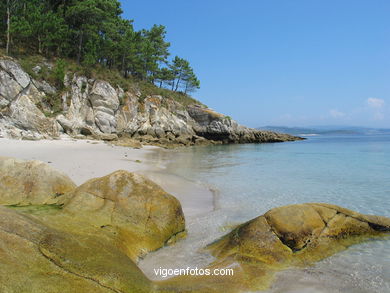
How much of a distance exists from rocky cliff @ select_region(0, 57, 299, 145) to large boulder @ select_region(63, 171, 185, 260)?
708 inches

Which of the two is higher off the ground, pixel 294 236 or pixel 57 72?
pixel 57 72

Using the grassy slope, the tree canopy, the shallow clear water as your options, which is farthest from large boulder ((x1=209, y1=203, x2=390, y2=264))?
the tree canopy

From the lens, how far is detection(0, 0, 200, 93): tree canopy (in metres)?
30.0

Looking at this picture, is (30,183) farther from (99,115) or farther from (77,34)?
(77,34)

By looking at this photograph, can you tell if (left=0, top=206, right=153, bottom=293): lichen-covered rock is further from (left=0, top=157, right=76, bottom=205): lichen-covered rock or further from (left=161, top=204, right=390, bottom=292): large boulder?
(left=0, top=157, right=76, bottom=205): lichen-covered rock

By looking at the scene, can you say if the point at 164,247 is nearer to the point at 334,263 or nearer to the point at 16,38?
the point at 334,263

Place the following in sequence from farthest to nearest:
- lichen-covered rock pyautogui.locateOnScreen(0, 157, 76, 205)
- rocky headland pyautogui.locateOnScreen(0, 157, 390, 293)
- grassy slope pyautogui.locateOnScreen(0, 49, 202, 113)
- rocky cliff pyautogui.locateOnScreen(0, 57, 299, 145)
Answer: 1. grassy slope pyautogui.locateOnScreen(0, 49, 202, 113)
2. rocky cliff pyautogui.locateOnScreen(0, 57, 299, 145)
3. lichen-covered rock pyautogui.locateOnScreen(0, 157, 76, 205)
4. rocky headland pyautogui.locateOnScreen(0, 157, 390, 293)

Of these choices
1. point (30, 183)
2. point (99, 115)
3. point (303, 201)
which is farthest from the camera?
point (99, 115)

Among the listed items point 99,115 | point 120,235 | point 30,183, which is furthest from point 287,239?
point 99,115

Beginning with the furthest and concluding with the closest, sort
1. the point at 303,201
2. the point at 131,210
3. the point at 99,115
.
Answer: the point at 99,115 → the point at 303,201 → the point at 131,210

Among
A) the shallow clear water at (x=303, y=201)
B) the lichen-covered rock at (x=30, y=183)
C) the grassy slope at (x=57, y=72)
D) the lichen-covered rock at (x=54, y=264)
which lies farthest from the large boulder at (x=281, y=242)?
the grassy slope at (x=57, y=72)

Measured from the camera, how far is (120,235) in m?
4.49

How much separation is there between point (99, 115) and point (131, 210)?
88.7 ft

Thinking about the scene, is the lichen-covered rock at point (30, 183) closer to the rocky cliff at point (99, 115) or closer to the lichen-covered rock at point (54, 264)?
the lichen-covered rock at point (54, 264)
